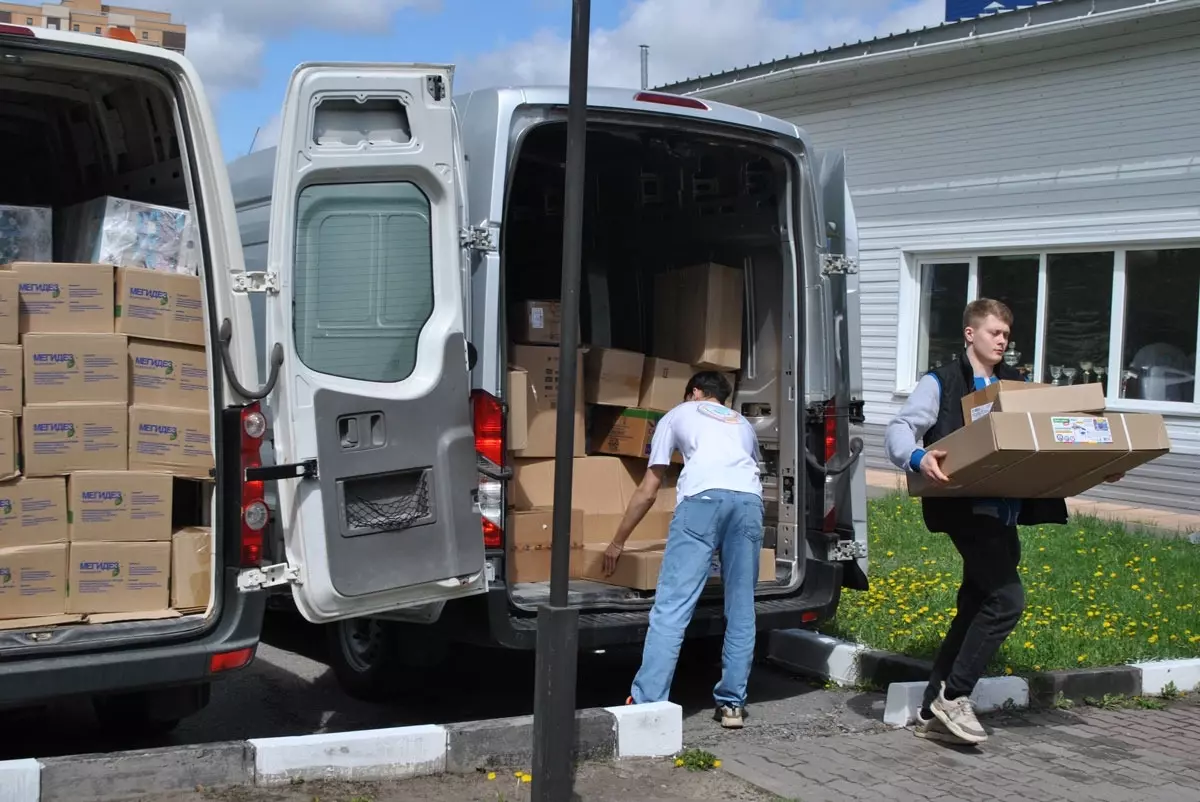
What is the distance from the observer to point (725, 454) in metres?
5.65

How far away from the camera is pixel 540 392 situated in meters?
6.32

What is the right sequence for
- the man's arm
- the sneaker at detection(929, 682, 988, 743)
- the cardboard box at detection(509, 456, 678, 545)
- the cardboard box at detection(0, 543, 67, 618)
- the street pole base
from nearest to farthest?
1. the street pole base
2. the cardboard box at detection(0, 543, 67, 618)
3. the man's arm
4. the sneaker at detection(929, 682, 988, 743)
5. the cardboard box at detection(509, 456, 678, 545)

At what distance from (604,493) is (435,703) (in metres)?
1.32

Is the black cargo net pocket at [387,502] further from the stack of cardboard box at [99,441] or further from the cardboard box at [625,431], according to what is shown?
the cardboard box at [625,431]

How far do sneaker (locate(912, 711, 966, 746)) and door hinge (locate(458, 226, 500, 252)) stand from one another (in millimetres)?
2655

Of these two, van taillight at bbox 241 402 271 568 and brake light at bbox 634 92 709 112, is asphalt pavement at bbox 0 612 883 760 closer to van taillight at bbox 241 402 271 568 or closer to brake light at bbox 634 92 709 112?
van taillight at bbox 241 402 271 568

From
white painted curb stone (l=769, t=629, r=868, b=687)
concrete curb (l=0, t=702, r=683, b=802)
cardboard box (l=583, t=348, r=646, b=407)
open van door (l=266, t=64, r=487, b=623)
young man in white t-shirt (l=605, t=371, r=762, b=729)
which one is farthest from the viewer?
cardboard box (l=583, t=348, r=646, b=407)

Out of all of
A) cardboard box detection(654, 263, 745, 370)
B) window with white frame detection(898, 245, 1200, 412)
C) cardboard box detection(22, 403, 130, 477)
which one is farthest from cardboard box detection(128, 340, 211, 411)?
window with white frame detection(898, 245, 1200, 412)

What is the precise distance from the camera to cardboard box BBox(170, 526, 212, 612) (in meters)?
4.71

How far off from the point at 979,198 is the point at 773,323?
273 inches

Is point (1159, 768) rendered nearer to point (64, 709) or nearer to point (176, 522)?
point (176, 522)

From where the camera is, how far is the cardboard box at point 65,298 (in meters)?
4.50

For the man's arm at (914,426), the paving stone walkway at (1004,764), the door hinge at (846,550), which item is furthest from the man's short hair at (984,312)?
the paving stone walkway at (1004,764)

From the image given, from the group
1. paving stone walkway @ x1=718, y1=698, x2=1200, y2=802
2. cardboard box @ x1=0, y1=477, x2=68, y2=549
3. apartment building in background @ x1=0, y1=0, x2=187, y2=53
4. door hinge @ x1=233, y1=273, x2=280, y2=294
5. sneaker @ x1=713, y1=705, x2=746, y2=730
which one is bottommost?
paving stone walkway @ x1=718, y1=698, x2=1200, y2=802
